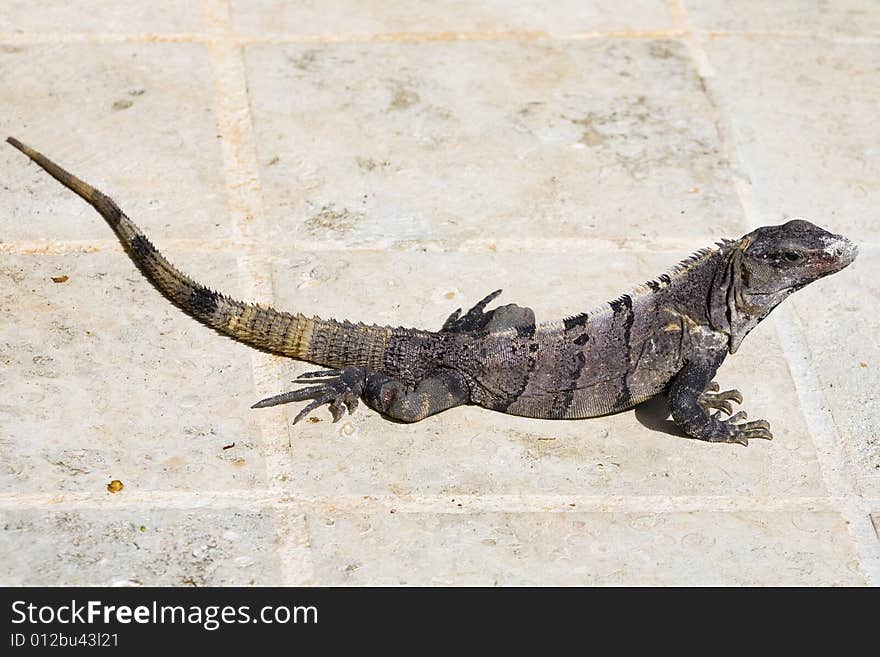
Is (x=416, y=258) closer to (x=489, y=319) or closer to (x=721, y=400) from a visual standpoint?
(x=489, y=319)

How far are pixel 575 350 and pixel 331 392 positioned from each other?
113cm

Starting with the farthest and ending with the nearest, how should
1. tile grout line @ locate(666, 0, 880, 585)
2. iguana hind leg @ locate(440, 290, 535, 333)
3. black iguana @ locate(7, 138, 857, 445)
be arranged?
iguana hind leg @ locate(440, 290, 535, 333) → black iguana @ locate(7, 138, 857, 445) → tile grout line @ locate(666, 0, 880, 585)

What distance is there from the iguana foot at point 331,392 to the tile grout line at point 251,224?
69 mm

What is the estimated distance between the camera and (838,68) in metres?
8.54

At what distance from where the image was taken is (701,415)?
5.78 meters

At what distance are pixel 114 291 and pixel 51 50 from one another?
243 centimetres

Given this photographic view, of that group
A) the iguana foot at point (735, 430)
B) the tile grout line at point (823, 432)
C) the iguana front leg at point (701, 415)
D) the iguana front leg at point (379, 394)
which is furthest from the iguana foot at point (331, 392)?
the tile grout line at point (823, 432)

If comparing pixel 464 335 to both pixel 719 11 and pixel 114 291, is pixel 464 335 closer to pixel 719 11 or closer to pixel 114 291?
pixel 114 291

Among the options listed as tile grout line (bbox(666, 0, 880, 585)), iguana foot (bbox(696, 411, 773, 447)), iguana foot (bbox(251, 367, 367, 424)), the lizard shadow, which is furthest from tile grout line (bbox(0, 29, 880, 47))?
iguana foot (bbox(696, 411, 773, 447))

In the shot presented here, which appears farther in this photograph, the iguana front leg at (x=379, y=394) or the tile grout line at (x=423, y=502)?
the iguana front leg at (x=379, y=394)

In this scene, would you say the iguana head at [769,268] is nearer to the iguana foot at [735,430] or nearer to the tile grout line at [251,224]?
the iguana foot at [735,430]

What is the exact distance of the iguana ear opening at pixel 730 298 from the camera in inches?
230

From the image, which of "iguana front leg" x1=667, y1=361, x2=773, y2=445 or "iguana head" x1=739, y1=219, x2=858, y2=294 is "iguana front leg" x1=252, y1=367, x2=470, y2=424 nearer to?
"iguana front leg" x1=667, y1=361, x2=773, y2=445

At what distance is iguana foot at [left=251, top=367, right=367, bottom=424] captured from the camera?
18.9 feet
